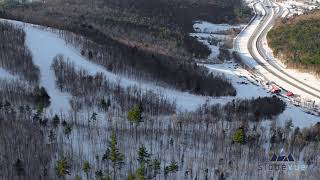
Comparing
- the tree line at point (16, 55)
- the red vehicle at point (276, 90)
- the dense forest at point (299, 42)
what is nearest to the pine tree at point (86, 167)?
the tree line at point (16, 55)

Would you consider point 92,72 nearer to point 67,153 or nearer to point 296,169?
point 67,153

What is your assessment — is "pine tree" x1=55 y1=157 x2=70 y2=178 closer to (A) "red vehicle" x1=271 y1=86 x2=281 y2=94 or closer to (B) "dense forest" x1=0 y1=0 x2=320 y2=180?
(B) "dense forest" x1=0 y1=0 x2=320 y2=180

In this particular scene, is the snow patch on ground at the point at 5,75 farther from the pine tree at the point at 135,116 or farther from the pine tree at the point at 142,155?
the pine tree at the point at 142,155

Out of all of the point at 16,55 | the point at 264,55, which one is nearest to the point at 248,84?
the point at 264,55

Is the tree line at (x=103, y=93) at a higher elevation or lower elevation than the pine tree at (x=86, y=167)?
higher

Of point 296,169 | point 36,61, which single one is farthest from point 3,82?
point 296,169

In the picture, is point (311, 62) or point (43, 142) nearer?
point (43, 142)

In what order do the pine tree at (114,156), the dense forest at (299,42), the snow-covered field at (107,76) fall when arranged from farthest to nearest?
1. the dense forest at (299,42)
2. the snow-covered field at (107,76)
3. the pine tree at (114,156)
